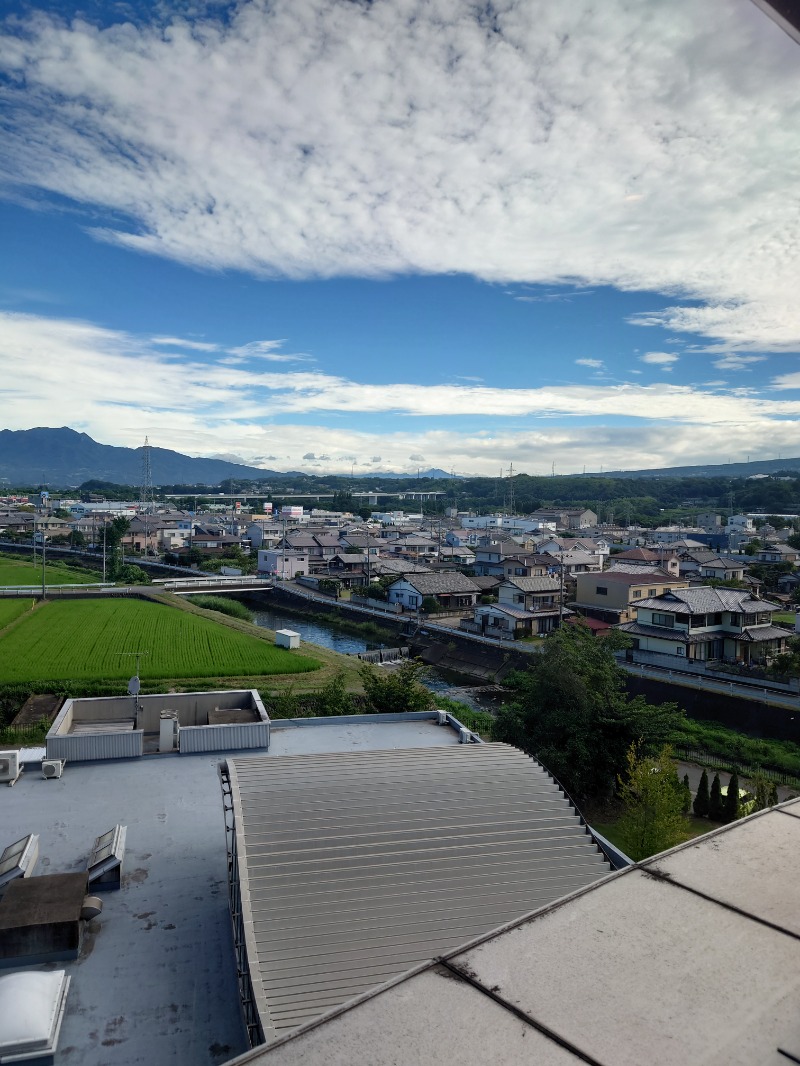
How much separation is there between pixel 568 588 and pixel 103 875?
85.5ft

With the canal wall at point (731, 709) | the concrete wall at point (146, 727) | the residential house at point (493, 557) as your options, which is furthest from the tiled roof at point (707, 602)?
the residential house at point (493, 557)

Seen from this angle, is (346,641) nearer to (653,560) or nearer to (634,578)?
(634,578)

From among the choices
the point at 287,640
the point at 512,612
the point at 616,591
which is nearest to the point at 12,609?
the point at 287,640

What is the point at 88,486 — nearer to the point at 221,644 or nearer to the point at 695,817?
the point at 221,644

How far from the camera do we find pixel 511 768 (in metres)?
6.31

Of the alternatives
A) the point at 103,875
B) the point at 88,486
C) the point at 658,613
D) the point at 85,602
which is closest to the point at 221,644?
the point at 85,602

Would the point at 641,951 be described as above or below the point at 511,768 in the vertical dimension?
above

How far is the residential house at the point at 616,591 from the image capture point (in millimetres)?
25859

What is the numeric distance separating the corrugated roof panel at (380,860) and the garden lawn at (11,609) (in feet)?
73.0

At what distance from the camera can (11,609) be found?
1051 inches

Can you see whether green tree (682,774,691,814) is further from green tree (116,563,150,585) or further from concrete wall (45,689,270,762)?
green tree (116,563,150,585)

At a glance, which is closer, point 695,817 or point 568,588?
point 695,817

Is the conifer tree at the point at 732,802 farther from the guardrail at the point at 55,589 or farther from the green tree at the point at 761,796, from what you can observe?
the guardrail at the point at 55,589

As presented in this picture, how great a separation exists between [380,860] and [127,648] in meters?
18.8
